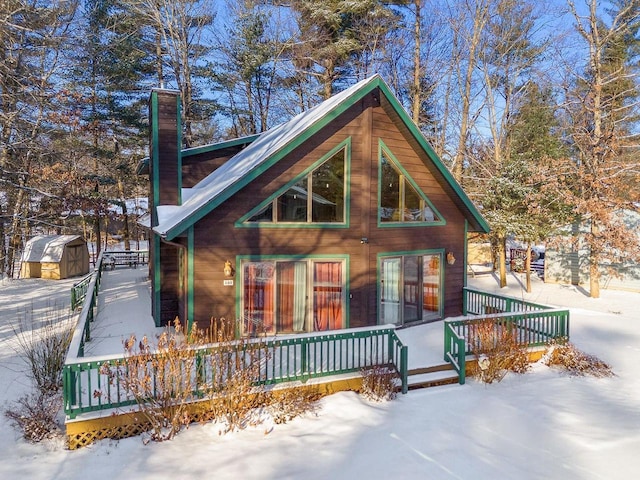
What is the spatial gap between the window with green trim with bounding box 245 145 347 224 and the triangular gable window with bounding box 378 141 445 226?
1.00 metres

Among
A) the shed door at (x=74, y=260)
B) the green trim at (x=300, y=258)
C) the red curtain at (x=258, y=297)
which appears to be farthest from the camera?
the shed door at (x=74, y=260)

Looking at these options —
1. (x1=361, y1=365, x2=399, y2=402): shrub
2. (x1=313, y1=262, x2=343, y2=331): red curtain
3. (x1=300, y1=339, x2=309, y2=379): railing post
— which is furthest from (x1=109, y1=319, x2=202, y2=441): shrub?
(x1=313, y1=262, x2=343, y2=331): red curtain

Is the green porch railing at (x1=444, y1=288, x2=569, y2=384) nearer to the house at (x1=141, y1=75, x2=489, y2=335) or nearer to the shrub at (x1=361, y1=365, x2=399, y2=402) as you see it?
the house at (x1=141, y1=75, x2=489, y2=335)

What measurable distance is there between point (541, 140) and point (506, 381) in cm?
1462

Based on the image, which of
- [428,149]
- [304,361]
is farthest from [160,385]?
[428,149]

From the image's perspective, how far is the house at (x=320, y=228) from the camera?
824 centimetres

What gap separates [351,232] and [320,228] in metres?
0.74

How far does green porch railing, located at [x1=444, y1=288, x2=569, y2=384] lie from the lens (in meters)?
7.72

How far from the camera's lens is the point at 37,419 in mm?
5586

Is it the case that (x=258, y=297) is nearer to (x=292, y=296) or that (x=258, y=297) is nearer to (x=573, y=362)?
(x=292, y=296)

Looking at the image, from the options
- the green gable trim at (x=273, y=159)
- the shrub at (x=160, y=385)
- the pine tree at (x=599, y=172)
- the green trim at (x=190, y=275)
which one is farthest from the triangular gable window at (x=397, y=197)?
the pine tree at (x=599, y=172)

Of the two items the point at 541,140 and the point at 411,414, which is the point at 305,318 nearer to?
the point at 411,414

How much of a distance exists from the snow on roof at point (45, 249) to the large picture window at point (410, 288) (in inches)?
654

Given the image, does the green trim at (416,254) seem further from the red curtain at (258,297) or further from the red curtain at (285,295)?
the red curtain at (258,297)
